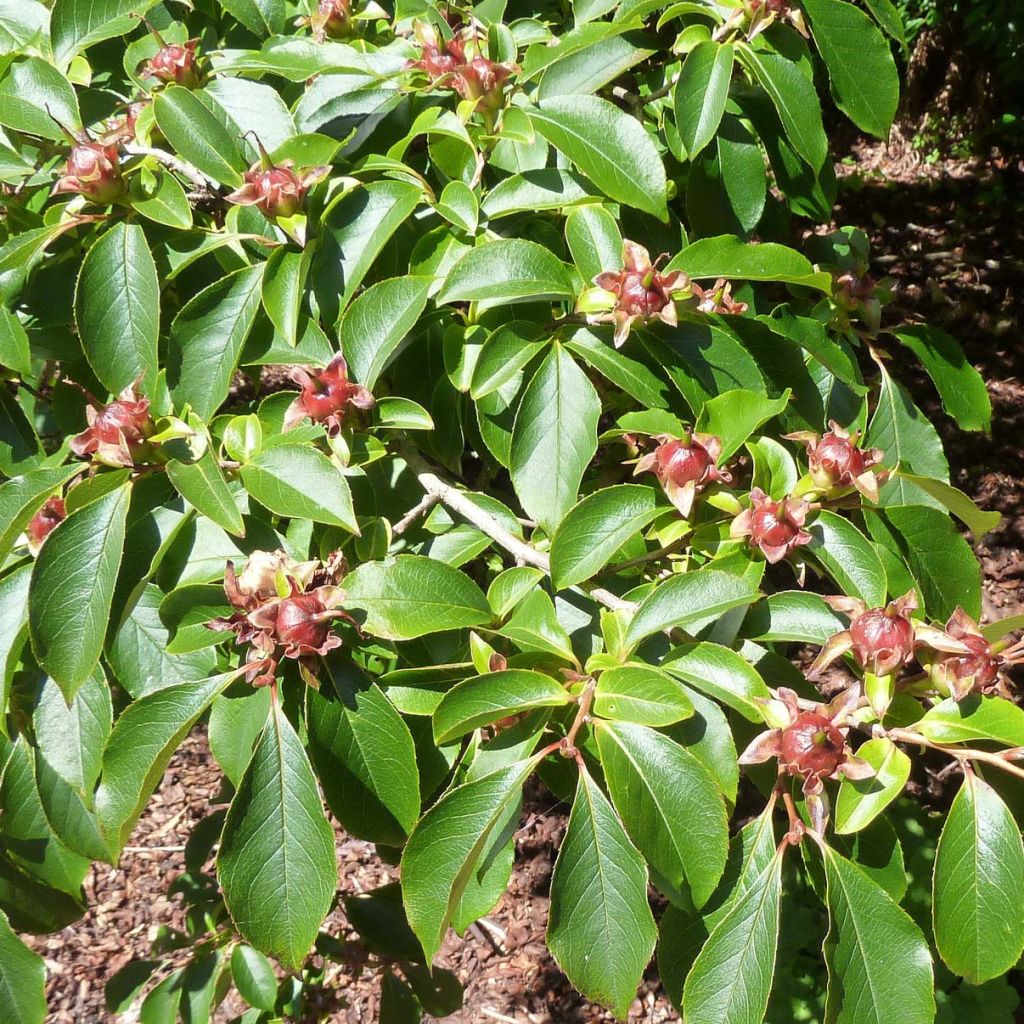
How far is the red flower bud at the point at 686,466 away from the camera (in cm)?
118

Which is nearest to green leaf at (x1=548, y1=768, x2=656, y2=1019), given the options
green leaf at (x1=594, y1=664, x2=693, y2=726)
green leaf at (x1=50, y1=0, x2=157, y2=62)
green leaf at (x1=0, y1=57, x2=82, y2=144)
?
green leaf at (x1=594, y1=664, x2=693, y2=726)

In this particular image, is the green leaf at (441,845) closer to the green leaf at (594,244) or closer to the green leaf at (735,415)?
the green leaf at (735,415)

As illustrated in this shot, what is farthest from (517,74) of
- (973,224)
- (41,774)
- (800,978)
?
(973,224)

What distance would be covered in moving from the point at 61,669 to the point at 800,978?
A: 90.1 inches

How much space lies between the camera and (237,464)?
1216mm

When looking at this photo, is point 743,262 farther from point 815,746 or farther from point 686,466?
point 815,746

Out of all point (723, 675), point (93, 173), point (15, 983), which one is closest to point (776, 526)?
point (723, 675)

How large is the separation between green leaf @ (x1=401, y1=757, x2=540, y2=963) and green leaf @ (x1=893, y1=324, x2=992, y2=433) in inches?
44.1

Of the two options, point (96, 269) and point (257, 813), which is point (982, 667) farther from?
point (96, 269)

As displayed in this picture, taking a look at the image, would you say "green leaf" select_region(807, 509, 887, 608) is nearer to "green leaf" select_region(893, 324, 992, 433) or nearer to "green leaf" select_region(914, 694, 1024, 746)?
"green leaf" select_region(914, 694, 1024, 746)

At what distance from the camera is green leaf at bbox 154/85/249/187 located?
127 cm

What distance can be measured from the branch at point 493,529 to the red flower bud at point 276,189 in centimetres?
43

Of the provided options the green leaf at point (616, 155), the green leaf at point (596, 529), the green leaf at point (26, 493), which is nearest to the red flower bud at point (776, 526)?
the green leaf at point (596, 529)

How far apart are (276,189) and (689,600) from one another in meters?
0.74
